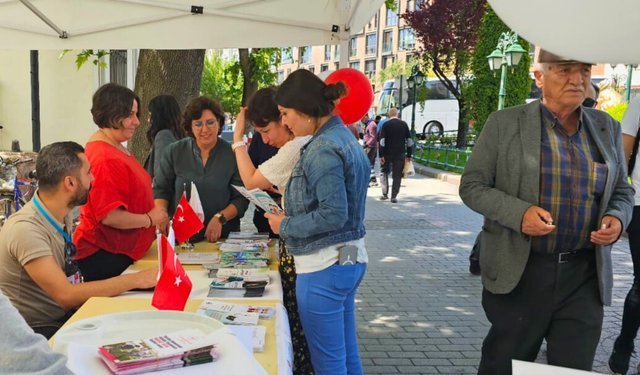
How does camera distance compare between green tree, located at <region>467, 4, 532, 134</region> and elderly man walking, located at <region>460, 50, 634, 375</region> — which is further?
green tree, located at <region>467, 4, 532, 134</region>

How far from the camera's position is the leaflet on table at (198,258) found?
10.2 feet

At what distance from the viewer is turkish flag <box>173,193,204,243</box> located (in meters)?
3.05

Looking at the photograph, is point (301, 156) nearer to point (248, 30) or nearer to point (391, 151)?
point (248, 30)

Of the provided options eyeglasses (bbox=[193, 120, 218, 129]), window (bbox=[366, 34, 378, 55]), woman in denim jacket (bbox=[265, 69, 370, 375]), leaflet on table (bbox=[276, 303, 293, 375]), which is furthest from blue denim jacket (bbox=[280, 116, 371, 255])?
window (bbox=[366, 34, 378, 55])

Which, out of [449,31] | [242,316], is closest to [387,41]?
[449,31]

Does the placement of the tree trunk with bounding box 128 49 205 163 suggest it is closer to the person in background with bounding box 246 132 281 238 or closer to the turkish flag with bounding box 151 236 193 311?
the person in background with bounding box 246 132 281 238

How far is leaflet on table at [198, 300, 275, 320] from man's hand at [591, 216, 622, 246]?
134cm

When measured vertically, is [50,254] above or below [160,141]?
below

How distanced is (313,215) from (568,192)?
108 cm

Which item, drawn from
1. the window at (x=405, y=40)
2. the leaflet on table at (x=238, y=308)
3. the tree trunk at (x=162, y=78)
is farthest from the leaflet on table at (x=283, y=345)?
the window at (x=405, y=40)

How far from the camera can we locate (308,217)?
2529 mm

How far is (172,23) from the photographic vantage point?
4.34 metres

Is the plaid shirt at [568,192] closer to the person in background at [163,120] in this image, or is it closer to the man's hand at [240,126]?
the man's hand at [240,126]

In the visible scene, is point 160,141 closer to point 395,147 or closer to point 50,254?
point 50,254
